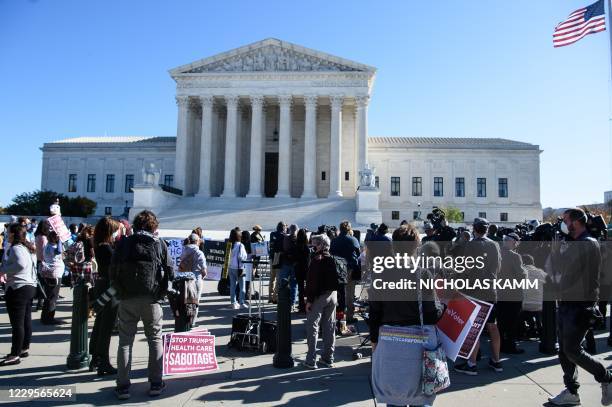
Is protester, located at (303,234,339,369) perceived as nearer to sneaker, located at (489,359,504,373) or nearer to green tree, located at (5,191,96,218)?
sneaker, located at (489,359,504,373)

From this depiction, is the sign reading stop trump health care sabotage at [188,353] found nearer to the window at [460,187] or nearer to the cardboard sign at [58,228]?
the cardboard sign at [58,228]

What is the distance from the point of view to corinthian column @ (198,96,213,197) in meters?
45.6

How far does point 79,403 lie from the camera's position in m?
5.56

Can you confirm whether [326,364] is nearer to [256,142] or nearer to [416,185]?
[256,142]

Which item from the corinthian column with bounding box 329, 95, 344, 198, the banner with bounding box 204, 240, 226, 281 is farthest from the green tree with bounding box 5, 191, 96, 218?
the banner with bounding box 204, 240, 226, 281

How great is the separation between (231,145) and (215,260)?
3477cm

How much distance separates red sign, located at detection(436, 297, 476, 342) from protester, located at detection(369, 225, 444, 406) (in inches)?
11.4

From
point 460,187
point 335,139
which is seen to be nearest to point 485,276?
point 335,139

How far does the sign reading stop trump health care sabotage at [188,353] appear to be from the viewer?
6.38 metres

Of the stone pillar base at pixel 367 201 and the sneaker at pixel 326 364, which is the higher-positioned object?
the stone pillar base at pixel 367 201

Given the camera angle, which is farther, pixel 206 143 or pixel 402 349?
pixel 206 143

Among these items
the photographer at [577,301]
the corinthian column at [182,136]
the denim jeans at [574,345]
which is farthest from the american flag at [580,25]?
the corinthian column at [182,136]

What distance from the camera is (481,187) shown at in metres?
55.8

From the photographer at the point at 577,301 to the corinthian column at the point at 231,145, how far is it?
1611 inches
